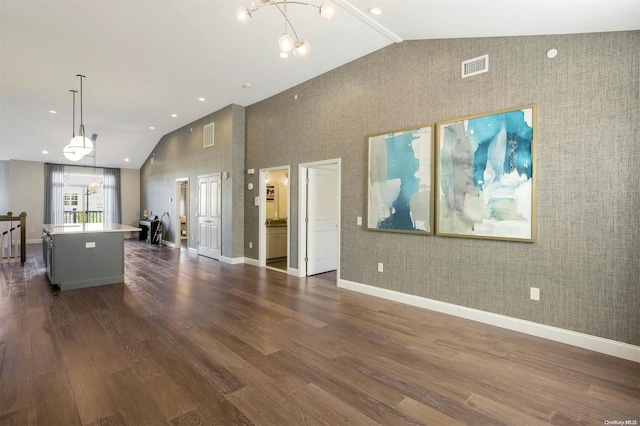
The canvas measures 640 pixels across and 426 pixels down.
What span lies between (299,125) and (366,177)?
185cm

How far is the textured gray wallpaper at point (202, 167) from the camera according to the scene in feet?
22.6

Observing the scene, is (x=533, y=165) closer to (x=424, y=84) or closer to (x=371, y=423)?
(x=424, y=84)

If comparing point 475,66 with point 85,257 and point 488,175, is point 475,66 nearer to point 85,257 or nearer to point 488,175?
point 488,175

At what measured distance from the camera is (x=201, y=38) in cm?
403

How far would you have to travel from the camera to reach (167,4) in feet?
11.0

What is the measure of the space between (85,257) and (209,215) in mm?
3097

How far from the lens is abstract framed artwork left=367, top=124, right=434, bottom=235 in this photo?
388 cm

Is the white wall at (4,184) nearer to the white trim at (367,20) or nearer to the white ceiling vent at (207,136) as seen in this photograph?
the white ceiling vent at (207,136)

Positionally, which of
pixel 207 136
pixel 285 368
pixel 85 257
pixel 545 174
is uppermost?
pixel 207 136

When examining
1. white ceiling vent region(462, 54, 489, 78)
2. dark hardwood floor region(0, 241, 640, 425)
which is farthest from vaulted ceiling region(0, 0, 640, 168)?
dark hardwood floor region(0, 241, 640, 425)

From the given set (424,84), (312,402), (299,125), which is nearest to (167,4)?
(299,125)

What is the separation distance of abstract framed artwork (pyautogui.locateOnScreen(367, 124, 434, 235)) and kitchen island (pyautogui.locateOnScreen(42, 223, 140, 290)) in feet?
12.5

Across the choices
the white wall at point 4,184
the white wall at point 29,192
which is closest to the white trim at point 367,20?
the white wall at point 29,192

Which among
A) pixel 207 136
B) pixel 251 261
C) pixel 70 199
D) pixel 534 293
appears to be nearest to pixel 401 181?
pixel 534 293
